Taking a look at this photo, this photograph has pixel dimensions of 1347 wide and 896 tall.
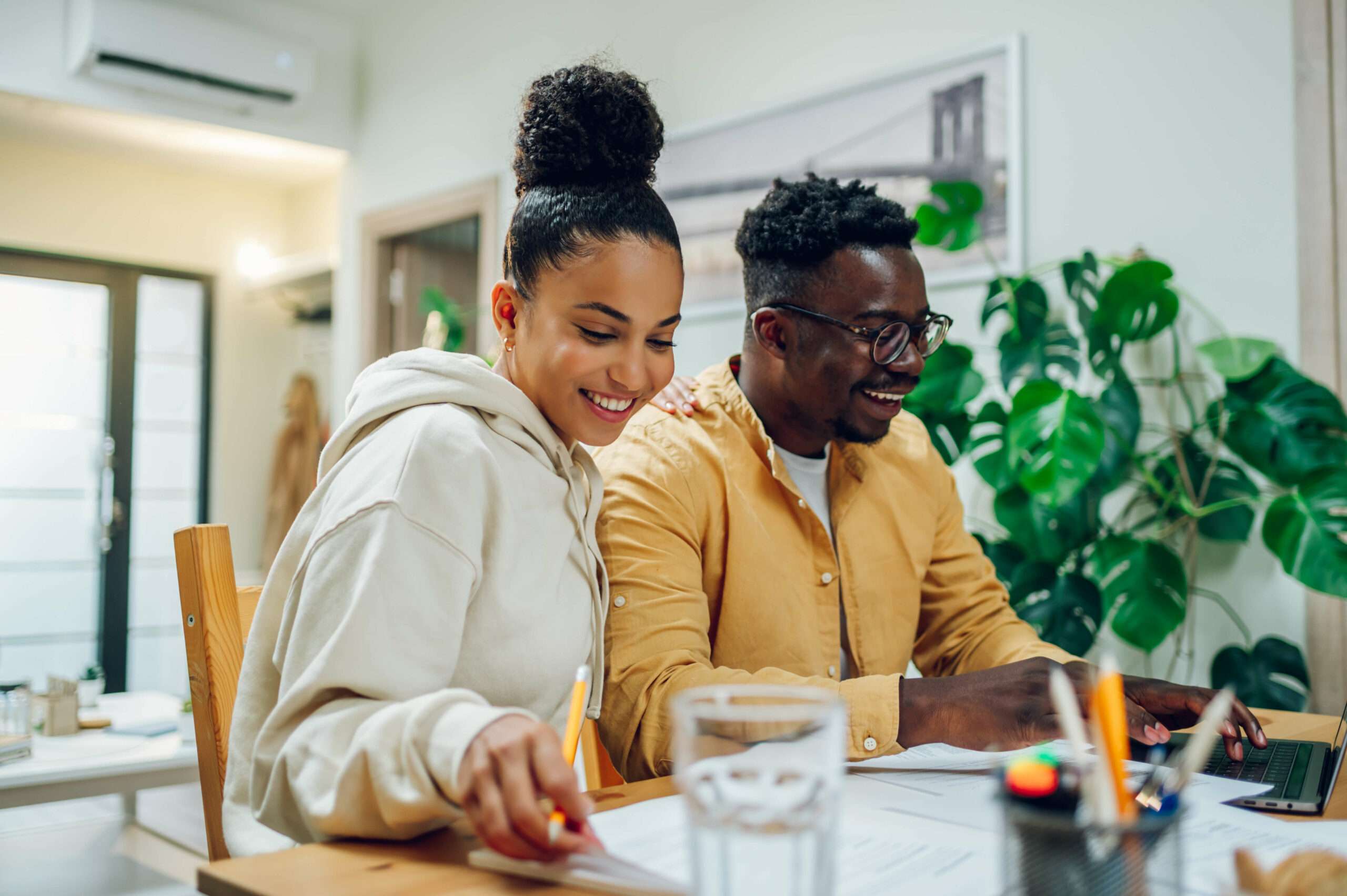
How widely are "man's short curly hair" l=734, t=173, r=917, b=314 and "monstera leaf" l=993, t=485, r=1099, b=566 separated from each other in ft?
3.17

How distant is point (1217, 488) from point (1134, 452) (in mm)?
179

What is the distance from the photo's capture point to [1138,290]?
214 cm

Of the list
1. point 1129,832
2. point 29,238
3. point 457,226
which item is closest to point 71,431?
point 29,238

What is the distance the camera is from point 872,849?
0.73 m

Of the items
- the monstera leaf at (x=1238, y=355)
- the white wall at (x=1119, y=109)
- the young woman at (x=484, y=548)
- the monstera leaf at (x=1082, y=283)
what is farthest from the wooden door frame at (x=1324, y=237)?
the young woman at (x=484, y=548)

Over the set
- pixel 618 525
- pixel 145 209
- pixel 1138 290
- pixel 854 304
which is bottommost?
pixel 618 525

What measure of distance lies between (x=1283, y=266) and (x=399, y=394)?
80.3 inches

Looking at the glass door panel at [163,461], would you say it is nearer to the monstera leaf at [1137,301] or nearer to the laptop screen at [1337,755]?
the monstera leaf at [1137,301]

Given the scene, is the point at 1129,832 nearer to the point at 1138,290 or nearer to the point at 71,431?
the point at 1138,290

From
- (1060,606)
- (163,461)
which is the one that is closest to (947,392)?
(1060,606)

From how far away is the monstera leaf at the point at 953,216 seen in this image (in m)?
2.47

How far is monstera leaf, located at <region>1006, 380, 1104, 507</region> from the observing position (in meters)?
1.99

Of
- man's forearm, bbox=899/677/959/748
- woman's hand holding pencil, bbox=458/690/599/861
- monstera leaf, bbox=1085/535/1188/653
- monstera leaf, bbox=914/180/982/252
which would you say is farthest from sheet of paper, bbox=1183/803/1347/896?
monstera leaf, bbox=914/180/982/252

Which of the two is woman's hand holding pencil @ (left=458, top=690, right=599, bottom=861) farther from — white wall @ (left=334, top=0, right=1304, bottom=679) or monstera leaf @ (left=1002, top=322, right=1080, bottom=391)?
monstera leaf @ (left=1002, top=322, right=1080, bottom=391)
